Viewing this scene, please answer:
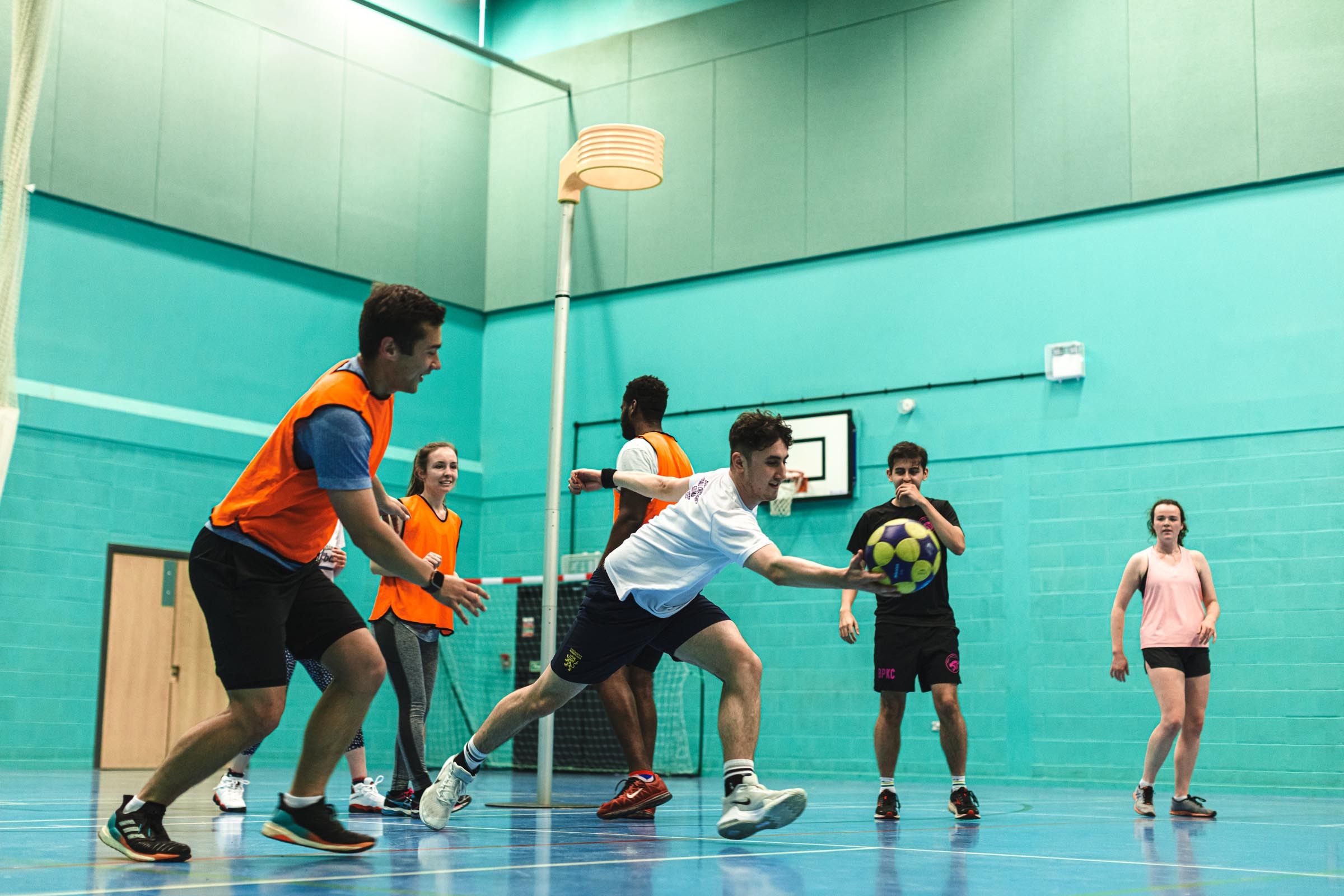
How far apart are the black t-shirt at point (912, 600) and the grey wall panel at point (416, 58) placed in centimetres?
1100

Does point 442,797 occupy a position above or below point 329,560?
below

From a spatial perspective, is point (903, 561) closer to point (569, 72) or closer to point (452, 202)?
point (452, 202)

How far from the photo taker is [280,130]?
49.2 feet

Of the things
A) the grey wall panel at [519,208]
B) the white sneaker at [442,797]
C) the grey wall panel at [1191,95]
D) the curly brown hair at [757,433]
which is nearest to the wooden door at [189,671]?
the grey wall panel at [519,208]

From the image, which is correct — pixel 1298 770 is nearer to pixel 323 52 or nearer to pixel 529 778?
pixel 529 778

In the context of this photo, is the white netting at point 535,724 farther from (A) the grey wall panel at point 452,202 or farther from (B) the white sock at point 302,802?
Result: (B) the white sock at point 302,802

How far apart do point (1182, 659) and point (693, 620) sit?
3862mm

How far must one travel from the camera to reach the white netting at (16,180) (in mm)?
11453

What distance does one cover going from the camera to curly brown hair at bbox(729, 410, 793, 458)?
503cm

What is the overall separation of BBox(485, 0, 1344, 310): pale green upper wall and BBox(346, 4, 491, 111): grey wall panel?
337mm

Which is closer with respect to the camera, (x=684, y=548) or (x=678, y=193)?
(x=684, y=548)

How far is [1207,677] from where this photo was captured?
26.0 feet

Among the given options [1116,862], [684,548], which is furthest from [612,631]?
[1116,862]

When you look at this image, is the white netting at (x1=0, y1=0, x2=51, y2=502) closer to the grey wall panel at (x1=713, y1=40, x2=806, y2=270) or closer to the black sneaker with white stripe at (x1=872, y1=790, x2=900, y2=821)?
the grey wall panel at (x1=713, y1=40, x2=806, y2=270)
